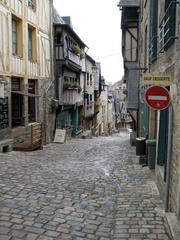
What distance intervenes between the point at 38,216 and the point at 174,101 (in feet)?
9.43

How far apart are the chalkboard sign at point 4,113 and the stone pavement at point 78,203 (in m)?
2.82

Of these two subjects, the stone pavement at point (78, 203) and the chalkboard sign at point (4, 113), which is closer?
the stone pavement at point (78, 203)

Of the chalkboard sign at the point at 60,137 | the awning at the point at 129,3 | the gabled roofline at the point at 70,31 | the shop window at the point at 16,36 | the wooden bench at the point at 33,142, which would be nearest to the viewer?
the wooden bench at the point at 33,142

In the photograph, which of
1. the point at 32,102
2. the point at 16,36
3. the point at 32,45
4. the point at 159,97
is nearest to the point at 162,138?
the point at 159,97

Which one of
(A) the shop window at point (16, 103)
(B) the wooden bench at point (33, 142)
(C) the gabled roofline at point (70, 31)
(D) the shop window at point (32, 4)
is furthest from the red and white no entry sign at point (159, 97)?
(C) the gabled roofline at point (70, 31)

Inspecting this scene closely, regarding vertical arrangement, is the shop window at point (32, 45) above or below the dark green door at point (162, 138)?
above

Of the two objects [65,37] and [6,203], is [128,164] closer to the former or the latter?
[6,203]

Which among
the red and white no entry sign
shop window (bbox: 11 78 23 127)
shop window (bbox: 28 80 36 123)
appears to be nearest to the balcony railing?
shop window (bbox: 28 80 36 123)

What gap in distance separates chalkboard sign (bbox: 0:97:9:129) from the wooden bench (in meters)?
1.13

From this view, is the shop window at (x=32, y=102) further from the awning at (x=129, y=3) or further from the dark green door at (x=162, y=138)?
the dark green door at (x=162, y=138)

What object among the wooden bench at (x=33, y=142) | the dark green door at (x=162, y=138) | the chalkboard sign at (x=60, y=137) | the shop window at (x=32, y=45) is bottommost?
the chalkboard sign at (x=60, y=137)

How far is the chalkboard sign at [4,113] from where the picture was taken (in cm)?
1183

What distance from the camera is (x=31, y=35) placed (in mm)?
15398

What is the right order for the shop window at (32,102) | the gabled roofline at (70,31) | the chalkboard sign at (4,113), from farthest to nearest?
the gabled roofline at (70,31), the shop window at (32,102), the chalkboard sign at (4,113)
